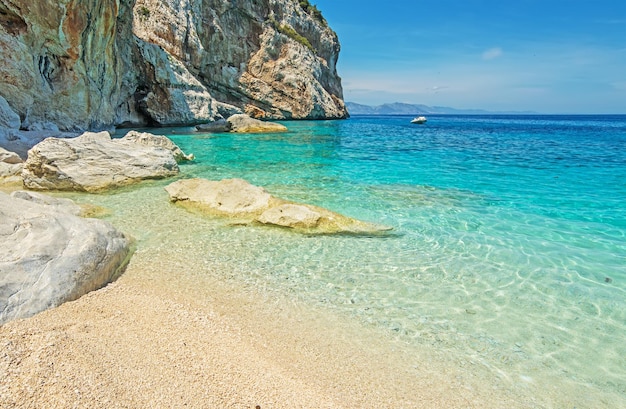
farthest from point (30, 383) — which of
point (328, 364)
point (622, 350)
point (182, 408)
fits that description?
point (622, 350)

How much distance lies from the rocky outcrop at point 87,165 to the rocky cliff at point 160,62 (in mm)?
7247

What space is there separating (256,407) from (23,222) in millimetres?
3411

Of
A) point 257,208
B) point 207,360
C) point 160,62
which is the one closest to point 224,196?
point 257,208

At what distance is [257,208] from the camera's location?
7.88 m

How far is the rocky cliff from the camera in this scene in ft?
55.4

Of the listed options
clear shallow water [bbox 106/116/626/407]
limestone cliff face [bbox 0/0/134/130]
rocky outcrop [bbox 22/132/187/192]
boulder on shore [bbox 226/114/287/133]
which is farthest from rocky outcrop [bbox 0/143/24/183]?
boulder on shore [bbox 226/114/287/133]

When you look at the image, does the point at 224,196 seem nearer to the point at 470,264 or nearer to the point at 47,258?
the point at 47,258

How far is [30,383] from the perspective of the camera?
96.0 inches

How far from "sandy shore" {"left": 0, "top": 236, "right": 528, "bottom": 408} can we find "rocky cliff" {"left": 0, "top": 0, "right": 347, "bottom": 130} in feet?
51.8

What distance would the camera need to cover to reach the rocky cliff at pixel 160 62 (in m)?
16.9

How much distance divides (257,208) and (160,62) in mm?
28951

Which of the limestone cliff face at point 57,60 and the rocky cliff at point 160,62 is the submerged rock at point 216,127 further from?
the limestone cliff face at point 57,60

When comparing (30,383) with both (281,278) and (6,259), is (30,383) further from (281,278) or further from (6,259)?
(281,278)

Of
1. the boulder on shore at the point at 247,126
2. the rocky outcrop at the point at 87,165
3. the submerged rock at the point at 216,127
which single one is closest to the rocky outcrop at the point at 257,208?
the rocky outcrop at the point at 87,165
